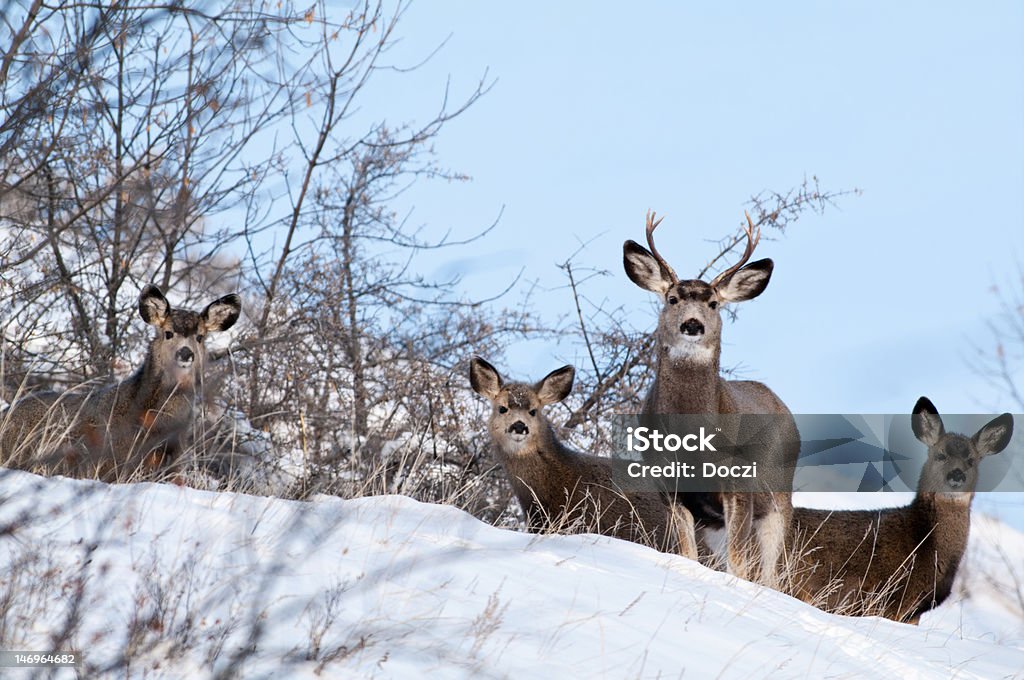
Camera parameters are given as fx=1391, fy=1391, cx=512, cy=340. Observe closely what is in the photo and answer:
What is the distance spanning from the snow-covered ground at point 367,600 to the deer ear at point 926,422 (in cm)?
336

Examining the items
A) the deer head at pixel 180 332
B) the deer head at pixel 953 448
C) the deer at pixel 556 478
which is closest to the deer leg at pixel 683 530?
the deer at pixel 556 478

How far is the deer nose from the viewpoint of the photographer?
1080 cm

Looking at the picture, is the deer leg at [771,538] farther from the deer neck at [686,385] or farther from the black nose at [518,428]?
the black nose at [518,428]

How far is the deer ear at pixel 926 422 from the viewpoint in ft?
35.9

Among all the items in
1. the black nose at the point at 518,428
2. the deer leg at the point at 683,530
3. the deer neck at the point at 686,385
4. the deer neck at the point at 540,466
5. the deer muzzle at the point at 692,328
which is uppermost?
the deer muzzle at the point at 692,328

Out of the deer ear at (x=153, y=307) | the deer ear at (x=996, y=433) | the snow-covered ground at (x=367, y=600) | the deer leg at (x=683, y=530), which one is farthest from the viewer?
the deer ear at (x=996, y=433)

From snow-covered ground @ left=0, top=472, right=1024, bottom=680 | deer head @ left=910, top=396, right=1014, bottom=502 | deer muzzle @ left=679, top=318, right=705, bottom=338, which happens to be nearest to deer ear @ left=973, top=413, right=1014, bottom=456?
deer head @ left=910, top=396, right=1014, bottom=502

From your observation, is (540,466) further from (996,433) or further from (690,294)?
(996,433)

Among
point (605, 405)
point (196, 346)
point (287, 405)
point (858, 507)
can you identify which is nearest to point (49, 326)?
point (287, 405)

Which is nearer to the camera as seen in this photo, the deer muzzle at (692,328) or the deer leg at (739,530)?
the deer leg at (739,530)

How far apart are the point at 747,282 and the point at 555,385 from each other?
1.75 m

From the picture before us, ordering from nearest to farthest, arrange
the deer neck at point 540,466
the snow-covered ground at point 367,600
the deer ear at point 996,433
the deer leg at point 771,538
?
1. the snow-covered ground at point 367,600
2. the deer leg at point 771,538
3. the deer neck at point 540,466
4. the deer ear at point 996,433

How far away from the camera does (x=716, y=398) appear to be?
9539mm

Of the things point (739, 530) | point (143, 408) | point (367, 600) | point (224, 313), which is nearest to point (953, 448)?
point (739, 530)
